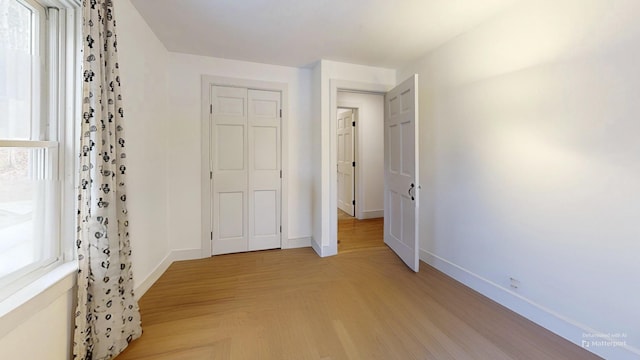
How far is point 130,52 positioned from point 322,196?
2.29m

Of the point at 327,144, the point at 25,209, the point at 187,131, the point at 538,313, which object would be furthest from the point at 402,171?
the point at 25,209

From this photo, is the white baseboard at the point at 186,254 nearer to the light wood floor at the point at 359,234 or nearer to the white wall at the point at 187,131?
the white wall at the point at 187,131

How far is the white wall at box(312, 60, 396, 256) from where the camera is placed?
306 centimetres

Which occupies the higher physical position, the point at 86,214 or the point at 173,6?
the point at 173,6

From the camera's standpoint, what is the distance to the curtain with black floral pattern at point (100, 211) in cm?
134

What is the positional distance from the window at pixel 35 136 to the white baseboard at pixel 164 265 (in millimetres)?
990

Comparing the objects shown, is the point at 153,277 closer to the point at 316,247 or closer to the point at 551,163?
the point at 316,247

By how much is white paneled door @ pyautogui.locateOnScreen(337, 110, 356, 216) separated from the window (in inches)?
175

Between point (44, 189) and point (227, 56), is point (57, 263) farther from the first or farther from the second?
point (227, 56)

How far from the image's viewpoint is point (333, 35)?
8.05 ft

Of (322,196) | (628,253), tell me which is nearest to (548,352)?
(628,253)

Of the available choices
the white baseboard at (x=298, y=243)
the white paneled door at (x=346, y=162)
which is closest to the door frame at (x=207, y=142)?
the white baseboard at (x=298, y=243)

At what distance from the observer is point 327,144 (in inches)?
122

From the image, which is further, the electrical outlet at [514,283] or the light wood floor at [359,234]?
the light wood floor at [359,234]
